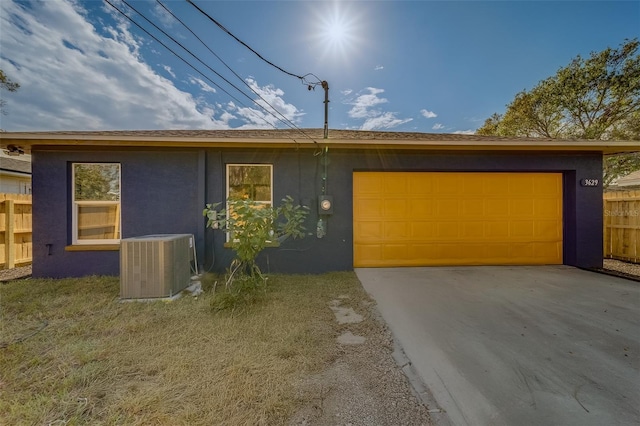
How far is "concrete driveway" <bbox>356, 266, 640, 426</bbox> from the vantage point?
1769 mm

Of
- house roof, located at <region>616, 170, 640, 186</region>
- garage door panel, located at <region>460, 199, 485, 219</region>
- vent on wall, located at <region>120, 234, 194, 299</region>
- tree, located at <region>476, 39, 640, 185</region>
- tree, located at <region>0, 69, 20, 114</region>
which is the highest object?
tree, located at <region>476, 39, 640, 185</region>

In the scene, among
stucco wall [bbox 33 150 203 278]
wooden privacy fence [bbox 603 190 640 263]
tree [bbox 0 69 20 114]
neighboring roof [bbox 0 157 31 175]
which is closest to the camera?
stucco wall [bbox 33 150 203 278]

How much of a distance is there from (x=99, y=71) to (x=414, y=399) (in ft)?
25.9

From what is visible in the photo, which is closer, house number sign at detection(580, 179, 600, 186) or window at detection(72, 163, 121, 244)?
window at detection(72, 163, 121, 244)

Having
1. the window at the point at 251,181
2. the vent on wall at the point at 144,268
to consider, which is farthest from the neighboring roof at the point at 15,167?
the vent on wall at the point at 144,268

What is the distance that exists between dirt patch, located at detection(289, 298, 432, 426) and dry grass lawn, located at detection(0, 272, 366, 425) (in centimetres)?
11

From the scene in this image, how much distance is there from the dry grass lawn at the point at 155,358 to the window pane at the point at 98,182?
6.48ft

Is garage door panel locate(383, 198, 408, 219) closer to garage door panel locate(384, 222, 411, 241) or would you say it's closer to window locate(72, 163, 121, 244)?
garage door panel locate(384, 222, 411, 241)

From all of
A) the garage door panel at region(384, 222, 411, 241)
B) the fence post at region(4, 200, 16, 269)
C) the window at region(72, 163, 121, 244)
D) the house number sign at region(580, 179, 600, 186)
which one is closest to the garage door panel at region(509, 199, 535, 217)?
the house number sign at region(580, 179, 600, 186)

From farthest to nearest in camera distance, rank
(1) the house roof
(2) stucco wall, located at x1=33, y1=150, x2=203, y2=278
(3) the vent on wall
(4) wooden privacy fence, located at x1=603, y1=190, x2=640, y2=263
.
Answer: (1) the house roof → (4) wooden privacy fence, located at x1=603, y1=190, x2=640, y2=263 → (2) stucco wall, located at x1=33, y1=150, x2=203, y2=278 → (3) the vent on wall

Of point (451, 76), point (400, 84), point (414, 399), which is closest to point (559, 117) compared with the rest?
point (451, 76)

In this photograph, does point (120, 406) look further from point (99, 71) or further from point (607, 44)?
point (607, 44)

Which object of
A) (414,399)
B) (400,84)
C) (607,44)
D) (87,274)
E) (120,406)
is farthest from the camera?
(607,44)

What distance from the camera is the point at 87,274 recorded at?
5.00 meters
